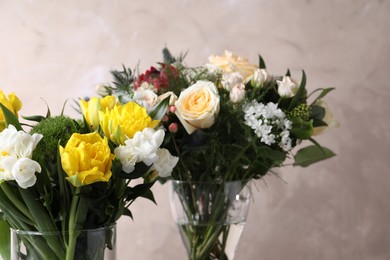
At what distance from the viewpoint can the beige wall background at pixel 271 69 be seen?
6.26ft

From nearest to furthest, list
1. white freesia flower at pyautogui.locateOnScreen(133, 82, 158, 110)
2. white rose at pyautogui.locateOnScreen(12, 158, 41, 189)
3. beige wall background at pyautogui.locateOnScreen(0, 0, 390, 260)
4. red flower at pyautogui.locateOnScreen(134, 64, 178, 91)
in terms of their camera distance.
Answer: white rose at pyautogui.locateOnScreen(12, 158, 41, 189)
white freesia flower at pyautogui.locateOnScreen(133, 82, 158, 110)
red flower at pyautogui.locateOnScreen(134, 64, 178, 91)
beige wall background at pyautogui.locateOnScreen(0, 0, 390, 260)

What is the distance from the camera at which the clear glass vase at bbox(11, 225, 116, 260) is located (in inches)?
34.1

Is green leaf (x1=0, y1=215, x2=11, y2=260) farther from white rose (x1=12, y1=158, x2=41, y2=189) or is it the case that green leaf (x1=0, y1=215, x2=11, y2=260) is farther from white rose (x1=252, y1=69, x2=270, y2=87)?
white rose (x1=252, y1=69, x2=270, y2=87)

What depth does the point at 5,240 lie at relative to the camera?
0.96 meters

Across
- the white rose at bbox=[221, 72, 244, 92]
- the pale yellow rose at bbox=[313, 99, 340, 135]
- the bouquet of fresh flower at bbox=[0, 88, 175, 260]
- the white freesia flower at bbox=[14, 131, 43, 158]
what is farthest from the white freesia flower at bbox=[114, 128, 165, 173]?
the pale yellow rose at bbox=[313, 99, 340, 135]

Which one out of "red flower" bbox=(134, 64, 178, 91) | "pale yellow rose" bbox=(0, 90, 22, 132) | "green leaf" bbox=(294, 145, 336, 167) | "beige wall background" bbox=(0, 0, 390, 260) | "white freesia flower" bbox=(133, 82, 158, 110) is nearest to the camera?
"pale yellow rose" bbox=(0, 90, 22, 132)

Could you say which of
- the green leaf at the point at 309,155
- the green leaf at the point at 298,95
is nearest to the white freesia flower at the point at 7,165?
the green leaf at the point at 298,95

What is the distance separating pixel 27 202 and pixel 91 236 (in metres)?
0.09

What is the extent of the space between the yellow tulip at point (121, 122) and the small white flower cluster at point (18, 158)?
9cm

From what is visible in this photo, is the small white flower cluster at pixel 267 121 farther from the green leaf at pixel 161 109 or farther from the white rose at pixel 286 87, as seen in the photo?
the green leaf at pixel 161 109

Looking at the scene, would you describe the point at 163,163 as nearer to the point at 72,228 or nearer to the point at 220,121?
the point at 72,228

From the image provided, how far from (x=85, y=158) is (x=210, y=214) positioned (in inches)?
21.8

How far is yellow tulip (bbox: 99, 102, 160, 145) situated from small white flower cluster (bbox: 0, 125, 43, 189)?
0.09 m

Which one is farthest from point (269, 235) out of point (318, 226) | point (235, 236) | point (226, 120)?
point (226, 120)
